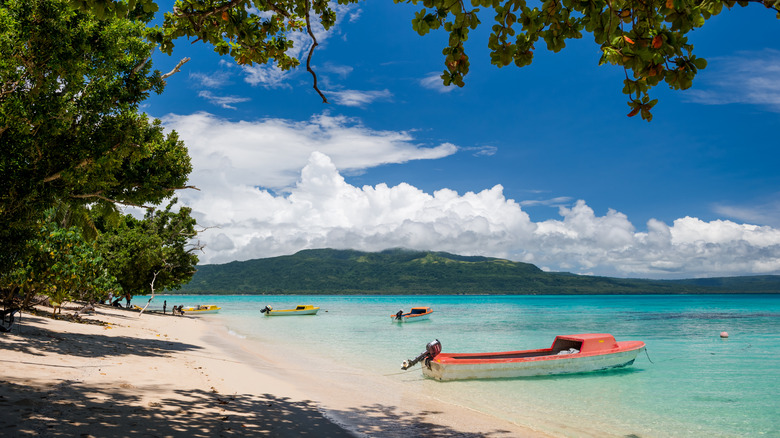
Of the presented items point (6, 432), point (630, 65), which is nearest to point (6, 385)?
point (6, 432)

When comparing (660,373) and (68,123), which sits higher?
(68,123)

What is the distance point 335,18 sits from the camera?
6.39m

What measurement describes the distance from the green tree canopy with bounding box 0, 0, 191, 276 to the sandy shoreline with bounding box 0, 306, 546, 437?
144 inches

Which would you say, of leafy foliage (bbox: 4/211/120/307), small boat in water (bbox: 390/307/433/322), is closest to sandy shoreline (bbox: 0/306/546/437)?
leafy foliage (bbox: 4/211/120/307)

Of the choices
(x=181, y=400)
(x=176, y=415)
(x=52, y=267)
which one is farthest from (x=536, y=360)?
(x=52, y=267)

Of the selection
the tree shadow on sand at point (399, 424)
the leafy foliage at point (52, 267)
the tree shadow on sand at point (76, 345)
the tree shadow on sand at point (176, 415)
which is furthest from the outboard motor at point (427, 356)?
the leafy foliage at point (52, 267)

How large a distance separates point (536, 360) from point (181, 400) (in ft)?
40.1

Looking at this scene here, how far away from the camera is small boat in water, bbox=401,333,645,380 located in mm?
15320

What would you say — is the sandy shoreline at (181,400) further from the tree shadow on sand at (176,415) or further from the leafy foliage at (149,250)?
the leafy foliage at (149,250)

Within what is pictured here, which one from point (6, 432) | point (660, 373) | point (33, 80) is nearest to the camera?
point (6, 432)

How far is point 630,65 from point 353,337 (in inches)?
1275

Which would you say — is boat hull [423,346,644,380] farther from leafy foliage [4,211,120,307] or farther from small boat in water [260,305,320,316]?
small boat in water [260,305,320,316]

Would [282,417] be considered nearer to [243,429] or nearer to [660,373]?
[243,429]

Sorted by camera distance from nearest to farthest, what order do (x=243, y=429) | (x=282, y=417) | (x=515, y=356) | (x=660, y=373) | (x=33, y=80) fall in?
1. (x=243, y=429)
2. (x=282, y=417)
3. (x=33, y=80)
4. (x=515, y=356)
5. (x=660, y=373)
